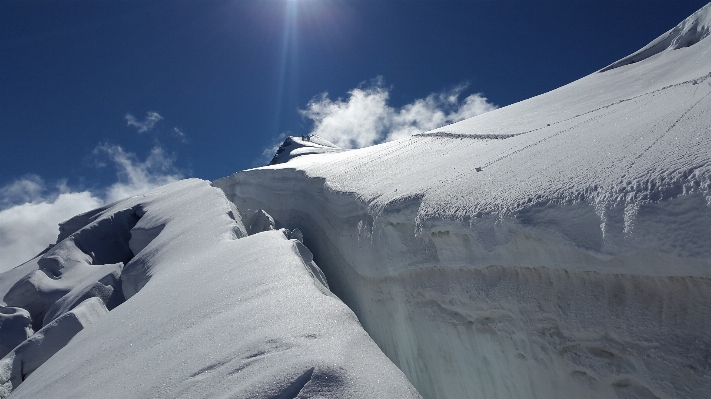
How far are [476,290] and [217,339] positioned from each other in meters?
1.45

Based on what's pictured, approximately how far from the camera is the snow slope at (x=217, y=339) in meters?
1.37

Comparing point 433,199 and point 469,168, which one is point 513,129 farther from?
point 433,199

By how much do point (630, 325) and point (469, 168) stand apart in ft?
5.01

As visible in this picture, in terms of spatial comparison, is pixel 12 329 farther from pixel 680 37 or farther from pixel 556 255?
pixel 680 37

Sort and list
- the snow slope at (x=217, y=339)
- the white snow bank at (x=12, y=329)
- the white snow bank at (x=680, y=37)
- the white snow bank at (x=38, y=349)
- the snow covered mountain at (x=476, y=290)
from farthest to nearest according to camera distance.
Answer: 1. the white snow bank at (x=680, y=37)
2. the white snow bank at (x=12, y=329)
3. the white snow bank at (x=38, y=349)
4. the snow covered mountain at (x=476, y=290)
5. the snow slope at (x=217, y=339)

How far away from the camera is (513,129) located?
397 centimetres

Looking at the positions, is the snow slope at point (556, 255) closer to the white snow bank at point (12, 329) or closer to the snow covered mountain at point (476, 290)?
the snow covered mountain at point (476, 290)

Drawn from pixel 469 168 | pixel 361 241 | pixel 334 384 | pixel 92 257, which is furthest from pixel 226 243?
pixel 92 257

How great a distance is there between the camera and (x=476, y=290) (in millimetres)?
2354

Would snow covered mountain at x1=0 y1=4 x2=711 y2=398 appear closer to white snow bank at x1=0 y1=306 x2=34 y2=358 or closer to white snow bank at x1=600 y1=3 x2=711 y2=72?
white snow bank at x1=0 y1=306 x2=34 y2=358

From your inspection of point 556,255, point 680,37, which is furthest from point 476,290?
point 680,37

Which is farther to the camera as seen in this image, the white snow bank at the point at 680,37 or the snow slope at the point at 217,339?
the white snow bank at the point at 680,37

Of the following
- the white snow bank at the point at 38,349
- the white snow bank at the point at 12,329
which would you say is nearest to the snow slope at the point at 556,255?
the white snow bank at the point at 38,349

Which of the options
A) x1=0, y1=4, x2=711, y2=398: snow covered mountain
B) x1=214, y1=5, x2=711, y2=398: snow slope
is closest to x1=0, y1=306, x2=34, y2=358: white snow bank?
x1=0, y1=4, x2=711, y2=398: snow covered mountain
